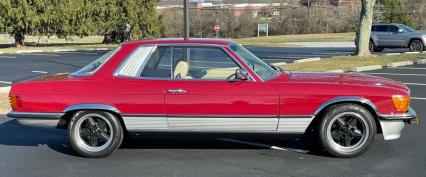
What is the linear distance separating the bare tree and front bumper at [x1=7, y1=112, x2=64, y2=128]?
1597 centimetres

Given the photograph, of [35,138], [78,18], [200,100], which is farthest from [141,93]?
[78,18]

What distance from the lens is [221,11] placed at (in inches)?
2491

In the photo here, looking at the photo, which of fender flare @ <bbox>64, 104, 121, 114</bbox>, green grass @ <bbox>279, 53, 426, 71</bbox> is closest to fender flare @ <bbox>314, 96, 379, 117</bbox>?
fender flare @ <bbox>64, 104, 121, 114</bbox>

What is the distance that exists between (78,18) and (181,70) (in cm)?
3272

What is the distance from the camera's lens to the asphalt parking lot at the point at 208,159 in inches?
219

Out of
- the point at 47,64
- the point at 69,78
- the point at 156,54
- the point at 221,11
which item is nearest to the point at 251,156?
the point at 156,54

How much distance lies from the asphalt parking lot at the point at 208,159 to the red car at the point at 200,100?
253 mm

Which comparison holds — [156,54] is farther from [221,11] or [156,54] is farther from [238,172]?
[221,11]

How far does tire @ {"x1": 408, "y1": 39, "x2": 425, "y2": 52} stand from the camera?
24562 millimetres

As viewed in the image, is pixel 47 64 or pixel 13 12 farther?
pixel 13 12

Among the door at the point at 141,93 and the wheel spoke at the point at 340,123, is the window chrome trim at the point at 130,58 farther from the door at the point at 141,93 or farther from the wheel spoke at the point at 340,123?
the wheel spoke at the point at 340,123

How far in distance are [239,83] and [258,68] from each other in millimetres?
512

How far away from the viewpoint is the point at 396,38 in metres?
25.3

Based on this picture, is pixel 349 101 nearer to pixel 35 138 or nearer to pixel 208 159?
pixel 208 159
